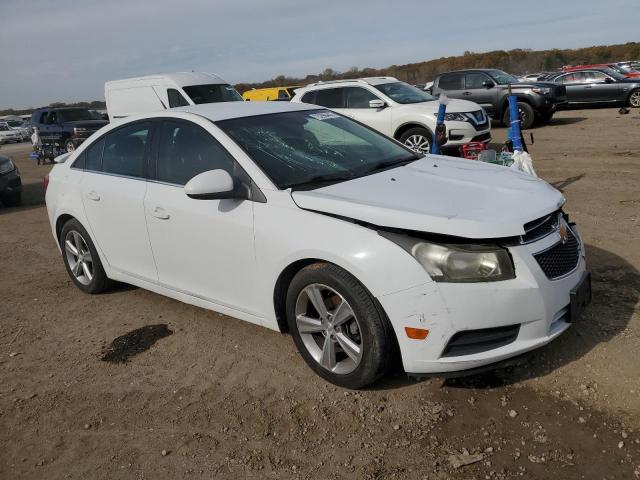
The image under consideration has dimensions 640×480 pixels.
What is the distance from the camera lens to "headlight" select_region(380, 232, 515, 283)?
9.27 feet

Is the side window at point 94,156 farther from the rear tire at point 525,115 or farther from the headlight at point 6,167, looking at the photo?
the rear tire at point 525,115

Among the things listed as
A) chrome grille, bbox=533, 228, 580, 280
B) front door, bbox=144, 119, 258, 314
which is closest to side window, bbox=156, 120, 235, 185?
front door, bbox=144, 119, 258, 314

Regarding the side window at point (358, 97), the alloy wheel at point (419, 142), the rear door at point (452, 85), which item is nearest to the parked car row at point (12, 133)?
the rear door at point (452, 85)

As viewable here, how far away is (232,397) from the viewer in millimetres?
3352

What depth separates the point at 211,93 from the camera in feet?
47.5

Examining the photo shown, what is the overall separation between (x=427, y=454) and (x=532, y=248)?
1178 mm

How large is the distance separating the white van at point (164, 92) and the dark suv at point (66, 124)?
4083 millimetres

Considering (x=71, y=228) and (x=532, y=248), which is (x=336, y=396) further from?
(x=71, y=228)

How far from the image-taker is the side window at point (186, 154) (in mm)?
3775

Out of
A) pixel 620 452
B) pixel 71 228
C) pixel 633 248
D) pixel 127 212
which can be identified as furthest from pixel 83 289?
pixel 633 248

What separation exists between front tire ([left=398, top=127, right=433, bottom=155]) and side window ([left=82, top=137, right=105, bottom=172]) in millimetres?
6988

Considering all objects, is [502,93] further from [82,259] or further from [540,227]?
[540,227]

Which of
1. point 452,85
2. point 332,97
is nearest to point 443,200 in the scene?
point 332,97

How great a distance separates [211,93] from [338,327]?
12426 mm
